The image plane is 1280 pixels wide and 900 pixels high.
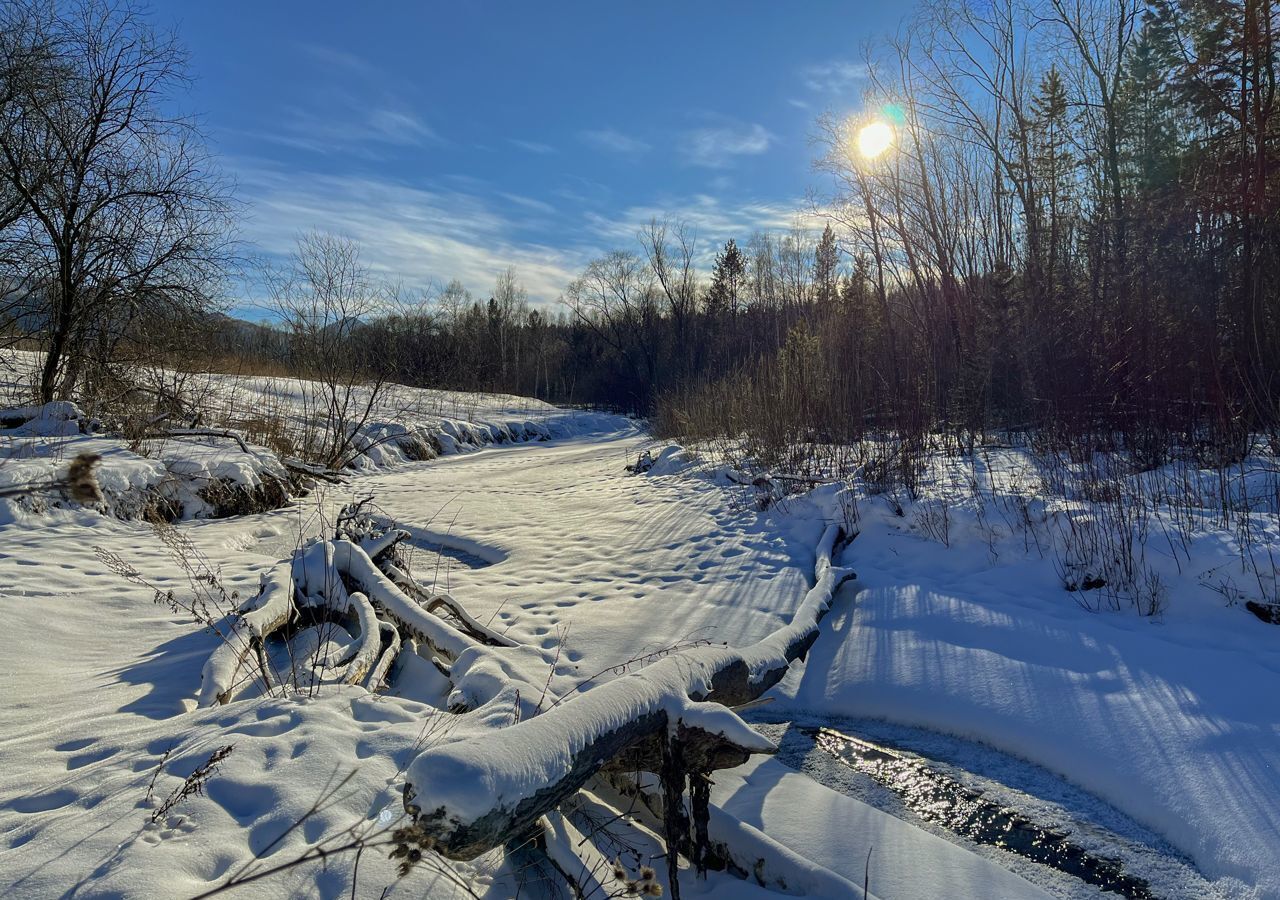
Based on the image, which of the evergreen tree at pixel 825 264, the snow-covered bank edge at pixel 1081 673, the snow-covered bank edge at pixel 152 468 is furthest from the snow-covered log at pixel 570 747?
the evergreen tree at pixel 825 264

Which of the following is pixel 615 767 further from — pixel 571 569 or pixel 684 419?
pixel 684 419

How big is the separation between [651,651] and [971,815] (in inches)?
75.5

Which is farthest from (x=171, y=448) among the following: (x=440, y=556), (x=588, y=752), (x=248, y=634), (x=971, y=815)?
(x=971, y=815)

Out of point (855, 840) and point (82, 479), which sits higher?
point (82, 479)

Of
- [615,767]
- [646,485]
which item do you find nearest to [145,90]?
[646,485]

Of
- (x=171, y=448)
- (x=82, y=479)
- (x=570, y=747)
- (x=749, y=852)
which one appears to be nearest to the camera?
(x=82, y=479)

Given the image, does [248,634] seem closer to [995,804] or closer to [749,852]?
[749,852]

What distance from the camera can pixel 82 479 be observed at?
0.72 metres

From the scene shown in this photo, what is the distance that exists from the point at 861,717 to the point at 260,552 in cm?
553

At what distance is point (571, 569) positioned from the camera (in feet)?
19.4

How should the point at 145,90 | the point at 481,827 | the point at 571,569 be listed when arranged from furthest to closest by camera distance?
1. the point at 145,90
2. the point at 571,569
3. the point at 481,827

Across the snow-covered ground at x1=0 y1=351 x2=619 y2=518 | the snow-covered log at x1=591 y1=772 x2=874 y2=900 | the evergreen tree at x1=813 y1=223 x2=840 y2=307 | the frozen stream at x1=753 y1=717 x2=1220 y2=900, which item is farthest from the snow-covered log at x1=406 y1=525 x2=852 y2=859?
the evergreen tree at x1=813 y1=223 x2=840 y2=307

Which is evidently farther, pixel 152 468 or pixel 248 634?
pixel 152 468

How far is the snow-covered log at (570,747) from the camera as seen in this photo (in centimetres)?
156
